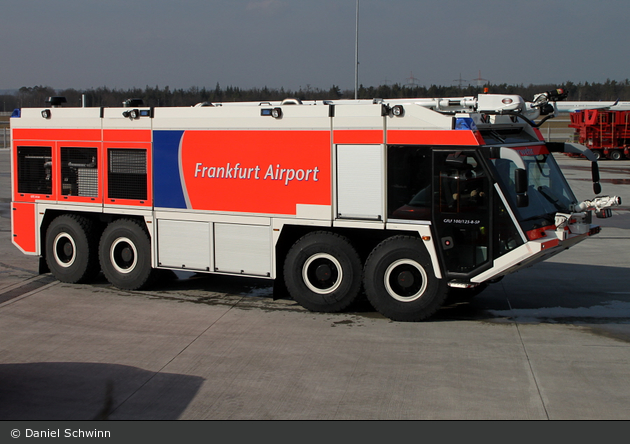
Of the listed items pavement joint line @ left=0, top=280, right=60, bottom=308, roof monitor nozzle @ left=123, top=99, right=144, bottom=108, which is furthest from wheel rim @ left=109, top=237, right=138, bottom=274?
roof monitor nozzle @ left=123, top=99, right=144, bottom=108

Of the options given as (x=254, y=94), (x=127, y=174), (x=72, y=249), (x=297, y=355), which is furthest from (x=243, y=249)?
(x=254, y=94)

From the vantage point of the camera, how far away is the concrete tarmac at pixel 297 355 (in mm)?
6203

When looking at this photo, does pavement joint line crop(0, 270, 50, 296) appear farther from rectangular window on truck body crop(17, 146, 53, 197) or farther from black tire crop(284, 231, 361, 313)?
black tire crop(284, 231, 361, 313)

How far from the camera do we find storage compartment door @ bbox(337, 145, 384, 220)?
28.7 ft

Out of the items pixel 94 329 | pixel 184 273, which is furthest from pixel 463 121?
pixel 184 273

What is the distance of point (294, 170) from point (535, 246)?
128 inches

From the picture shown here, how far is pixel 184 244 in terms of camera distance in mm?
10062

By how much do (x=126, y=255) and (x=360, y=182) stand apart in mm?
4081

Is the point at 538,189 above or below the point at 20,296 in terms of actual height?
above

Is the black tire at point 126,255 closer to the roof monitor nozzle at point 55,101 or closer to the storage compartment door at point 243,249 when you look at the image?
the storage compartment door at point 243,249

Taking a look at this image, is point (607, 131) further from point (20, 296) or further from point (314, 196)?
point (20, 296)

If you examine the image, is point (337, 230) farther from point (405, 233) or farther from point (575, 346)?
point (575, 346)

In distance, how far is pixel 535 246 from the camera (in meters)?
8.08

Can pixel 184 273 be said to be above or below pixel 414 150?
below
